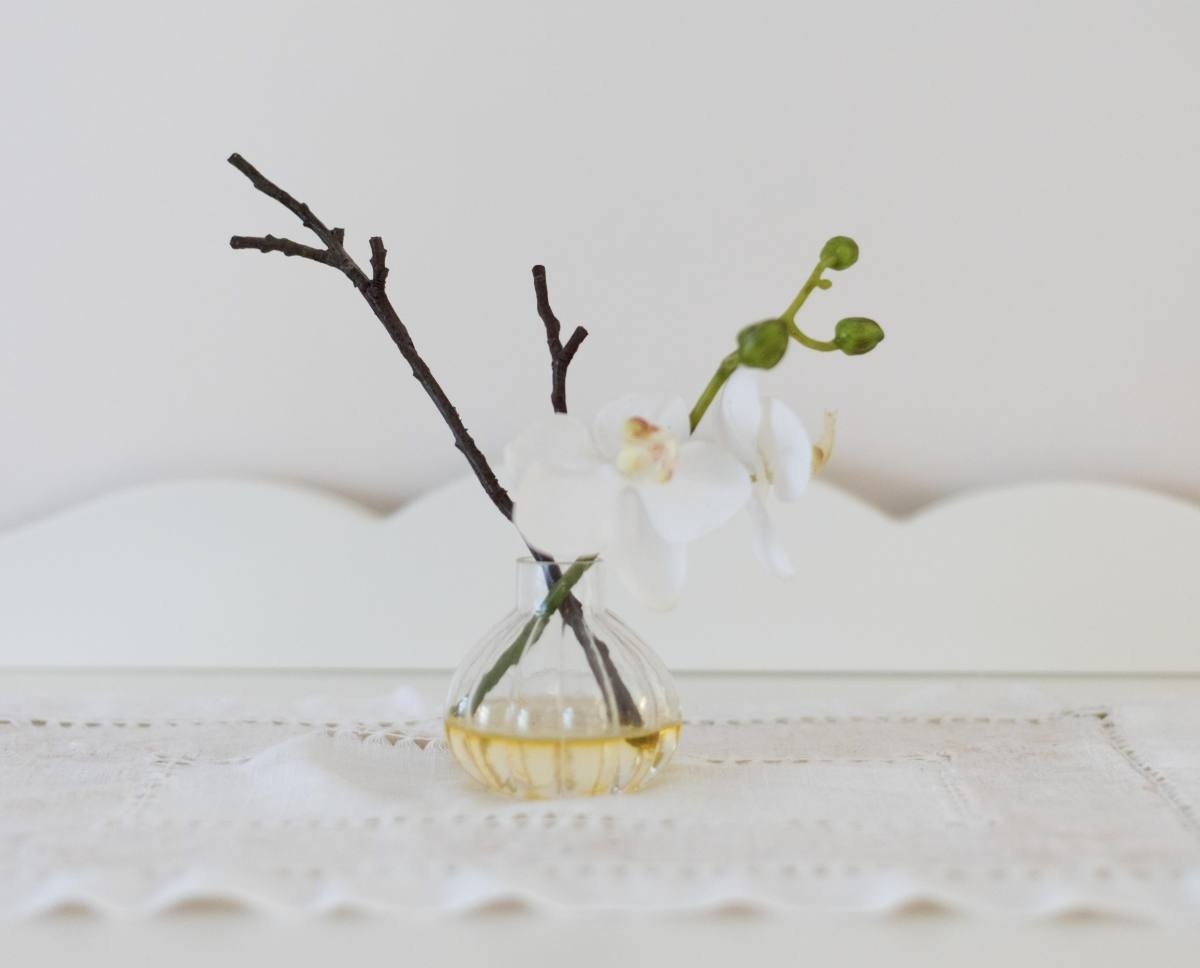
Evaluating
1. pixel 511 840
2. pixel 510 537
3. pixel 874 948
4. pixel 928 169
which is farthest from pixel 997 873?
pixel 928 169

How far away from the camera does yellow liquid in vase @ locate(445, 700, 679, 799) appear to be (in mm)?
716

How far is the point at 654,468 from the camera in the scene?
671 mm

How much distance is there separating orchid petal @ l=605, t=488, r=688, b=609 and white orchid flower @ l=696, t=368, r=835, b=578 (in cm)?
5

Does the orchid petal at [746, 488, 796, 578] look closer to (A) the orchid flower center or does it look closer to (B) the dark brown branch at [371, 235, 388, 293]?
(A) the orchid flower center

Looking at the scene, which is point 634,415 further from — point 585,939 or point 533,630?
point 585,939

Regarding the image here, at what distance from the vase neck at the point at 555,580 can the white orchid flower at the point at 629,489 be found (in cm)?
5

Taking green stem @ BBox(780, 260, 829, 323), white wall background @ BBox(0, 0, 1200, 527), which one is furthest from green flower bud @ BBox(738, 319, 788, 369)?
white wall background @ BBox(0, 0, 1200, 527)

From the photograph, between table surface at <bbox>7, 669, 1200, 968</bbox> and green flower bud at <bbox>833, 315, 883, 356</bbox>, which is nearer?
table surface at <bbox>7, 669, 1200, 968</bbox>

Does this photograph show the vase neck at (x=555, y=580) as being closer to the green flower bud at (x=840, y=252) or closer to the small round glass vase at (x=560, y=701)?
the small round glass vase at (x=560, y=701)

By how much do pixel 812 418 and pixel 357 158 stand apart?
48 centimetres

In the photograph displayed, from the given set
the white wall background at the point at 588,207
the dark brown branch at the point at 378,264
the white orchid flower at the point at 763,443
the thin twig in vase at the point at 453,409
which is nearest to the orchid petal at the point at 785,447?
the white orchid flower at the point at 763,443

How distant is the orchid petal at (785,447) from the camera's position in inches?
27.2

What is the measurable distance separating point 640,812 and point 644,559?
0.13 meters

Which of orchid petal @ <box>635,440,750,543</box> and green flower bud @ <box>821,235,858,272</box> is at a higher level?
green flower bud @ <box>821,235,858,272</box>
